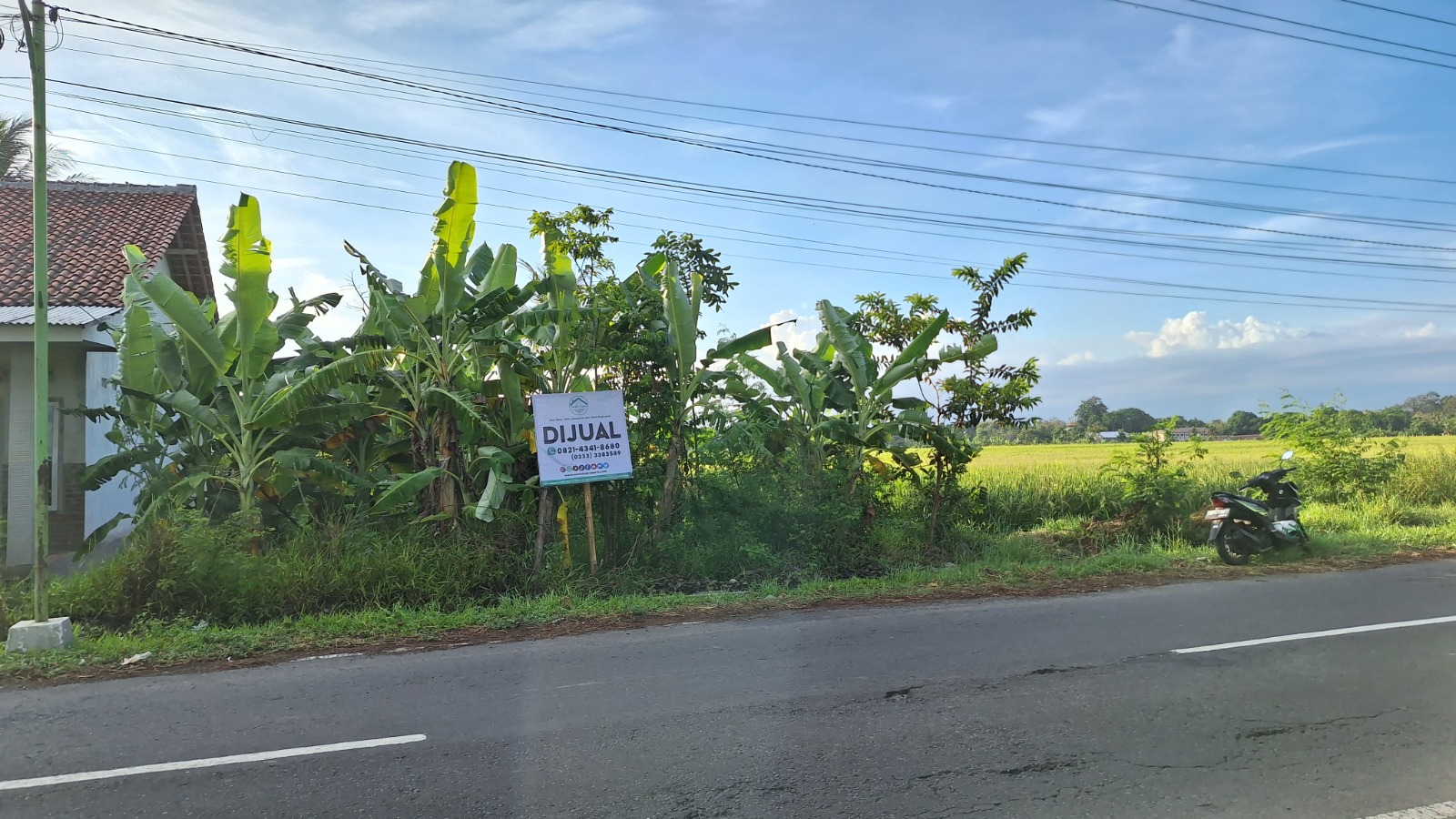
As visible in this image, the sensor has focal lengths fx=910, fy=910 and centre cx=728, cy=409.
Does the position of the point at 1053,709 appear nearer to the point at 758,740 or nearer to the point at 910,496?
the point at 758,740

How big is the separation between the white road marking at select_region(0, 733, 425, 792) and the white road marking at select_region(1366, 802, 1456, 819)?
15.8 feet

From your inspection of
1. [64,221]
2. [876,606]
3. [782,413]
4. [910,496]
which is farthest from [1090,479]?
[64,221]

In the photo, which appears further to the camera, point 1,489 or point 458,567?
point 1,489

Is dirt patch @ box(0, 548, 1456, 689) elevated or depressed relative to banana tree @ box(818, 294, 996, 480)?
depressed

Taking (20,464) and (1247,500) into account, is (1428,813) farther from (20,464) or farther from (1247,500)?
(20,464)

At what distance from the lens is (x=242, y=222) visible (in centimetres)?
925

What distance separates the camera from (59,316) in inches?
426

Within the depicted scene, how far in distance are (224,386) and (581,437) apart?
156 inches

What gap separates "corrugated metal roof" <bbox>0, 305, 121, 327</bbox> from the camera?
10.6m

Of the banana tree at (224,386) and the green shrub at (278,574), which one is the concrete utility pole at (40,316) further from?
the banana tree at (224,386)

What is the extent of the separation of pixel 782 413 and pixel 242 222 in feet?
21.5

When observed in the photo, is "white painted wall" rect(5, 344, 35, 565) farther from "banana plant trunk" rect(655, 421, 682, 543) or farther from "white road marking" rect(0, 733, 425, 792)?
"white road marking" rect(0, 733, 425, 792)

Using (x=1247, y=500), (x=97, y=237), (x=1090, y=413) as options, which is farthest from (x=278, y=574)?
(x=1090, y=413)

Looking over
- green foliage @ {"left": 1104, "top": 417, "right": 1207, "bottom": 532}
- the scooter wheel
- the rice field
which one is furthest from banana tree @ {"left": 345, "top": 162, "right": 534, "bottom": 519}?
green foliage @ {"left": 1104, "top": 417, "right": 1207, "bottom": 532}
